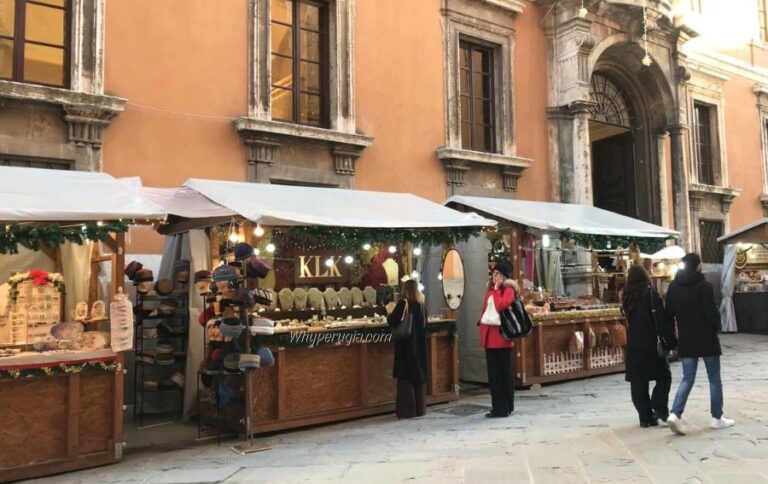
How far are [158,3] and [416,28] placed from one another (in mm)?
4473

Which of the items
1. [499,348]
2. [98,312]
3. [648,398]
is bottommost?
[648,398]

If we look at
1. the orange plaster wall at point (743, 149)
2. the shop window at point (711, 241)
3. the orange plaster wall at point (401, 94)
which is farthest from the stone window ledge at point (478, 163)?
the orange plaster wall at point (743, 149)

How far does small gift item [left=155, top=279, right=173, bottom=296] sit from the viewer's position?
25.5ft

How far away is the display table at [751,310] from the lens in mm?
15508

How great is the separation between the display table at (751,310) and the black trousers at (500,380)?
11.1 meters

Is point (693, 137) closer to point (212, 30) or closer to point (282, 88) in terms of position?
point (282, 88)

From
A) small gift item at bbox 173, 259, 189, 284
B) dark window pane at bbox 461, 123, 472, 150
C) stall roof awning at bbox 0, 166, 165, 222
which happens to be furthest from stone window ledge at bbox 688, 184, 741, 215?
stall roof awning at bbox 0, 166, 165, 222

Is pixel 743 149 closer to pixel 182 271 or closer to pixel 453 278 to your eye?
pixel 453 278

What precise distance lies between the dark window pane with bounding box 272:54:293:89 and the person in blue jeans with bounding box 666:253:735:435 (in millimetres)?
6396

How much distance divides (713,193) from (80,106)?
14.8 meters

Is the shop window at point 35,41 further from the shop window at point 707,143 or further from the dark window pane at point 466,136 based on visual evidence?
the shop window at point 707,143

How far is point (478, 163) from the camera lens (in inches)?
468

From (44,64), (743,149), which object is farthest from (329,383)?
(743,149)

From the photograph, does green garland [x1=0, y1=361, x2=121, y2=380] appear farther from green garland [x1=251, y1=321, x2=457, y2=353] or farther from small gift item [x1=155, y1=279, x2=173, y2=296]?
small gift item [x1=155, y1=279, x2=173, y2=296]
